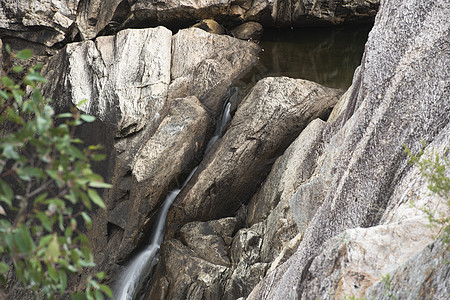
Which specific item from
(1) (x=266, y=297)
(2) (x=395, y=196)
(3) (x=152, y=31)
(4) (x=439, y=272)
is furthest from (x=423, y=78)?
(3) (x=152, y=31)

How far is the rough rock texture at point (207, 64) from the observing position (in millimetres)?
14391

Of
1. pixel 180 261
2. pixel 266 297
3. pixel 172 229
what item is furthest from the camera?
pixel 172 229

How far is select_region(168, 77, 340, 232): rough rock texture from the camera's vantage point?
12414 mm

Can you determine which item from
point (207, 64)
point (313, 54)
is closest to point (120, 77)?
point (207, 64)

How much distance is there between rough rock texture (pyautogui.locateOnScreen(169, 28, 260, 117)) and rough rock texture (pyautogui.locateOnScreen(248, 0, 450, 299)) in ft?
24.8

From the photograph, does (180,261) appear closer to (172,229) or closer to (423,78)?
(172,229)

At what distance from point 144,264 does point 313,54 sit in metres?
10.4

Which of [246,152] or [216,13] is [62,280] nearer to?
[246,152]

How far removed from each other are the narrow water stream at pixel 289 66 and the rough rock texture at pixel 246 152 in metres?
0.64

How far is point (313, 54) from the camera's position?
1859cm

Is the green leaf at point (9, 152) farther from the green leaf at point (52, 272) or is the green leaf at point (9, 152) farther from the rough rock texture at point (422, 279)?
the rough rock texture at point (422, 279)

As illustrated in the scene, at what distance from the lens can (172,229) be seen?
488 inches

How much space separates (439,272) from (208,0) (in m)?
16.6

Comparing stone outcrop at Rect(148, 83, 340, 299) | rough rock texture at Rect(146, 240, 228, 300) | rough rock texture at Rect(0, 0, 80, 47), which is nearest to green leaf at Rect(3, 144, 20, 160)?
stone outcrop at Rect(148, 83, 340, 299)
